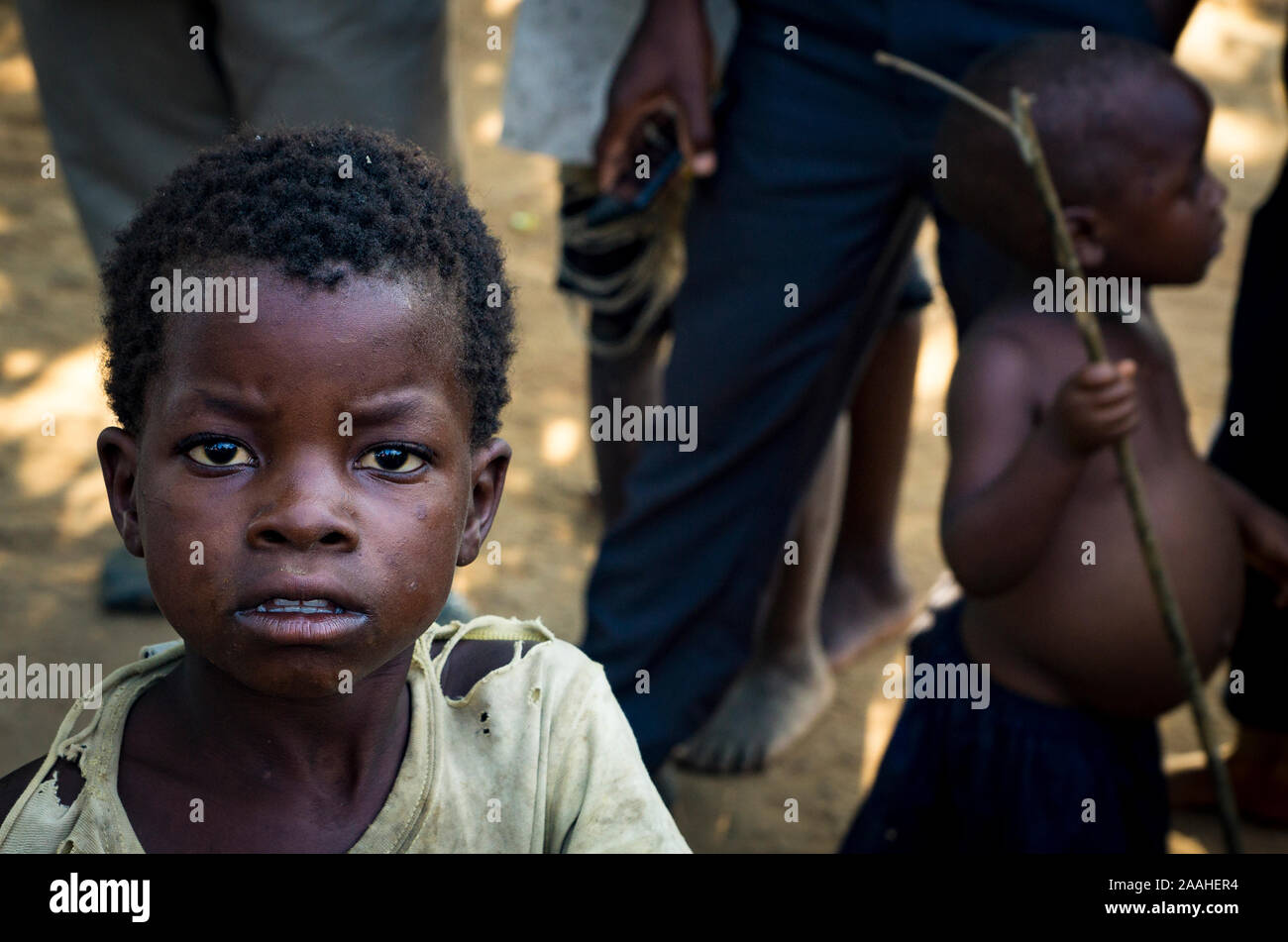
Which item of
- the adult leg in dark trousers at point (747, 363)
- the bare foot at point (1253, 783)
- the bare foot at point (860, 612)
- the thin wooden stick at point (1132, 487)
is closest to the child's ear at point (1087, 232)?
the thin wooden stick at point (1132, 487)

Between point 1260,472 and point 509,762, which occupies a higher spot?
point 1260,472

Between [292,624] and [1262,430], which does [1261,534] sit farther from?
[292,624]

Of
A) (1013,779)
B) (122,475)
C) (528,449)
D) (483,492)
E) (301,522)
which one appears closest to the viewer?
(301,522)

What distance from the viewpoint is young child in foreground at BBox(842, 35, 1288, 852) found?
214 centimetres

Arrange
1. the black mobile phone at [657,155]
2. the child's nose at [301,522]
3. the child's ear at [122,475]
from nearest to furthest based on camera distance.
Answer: the child's nose at [301,522]
the child's ear at [122,475]
the black mobile phone at [657,155]

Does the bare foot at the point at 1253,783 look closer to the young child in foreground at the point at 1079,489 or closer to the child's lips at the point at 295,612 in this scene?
the young child in foreground at the point at 1079,489

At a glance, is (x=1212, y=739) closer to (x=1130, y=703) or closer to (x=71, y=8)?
(x=1130, y=703)

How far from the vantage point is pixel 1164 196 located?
85.0 inches

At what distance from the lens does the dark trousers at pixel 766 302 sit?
2.52 m

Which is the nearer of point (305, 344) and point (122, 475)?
point (305, 344)

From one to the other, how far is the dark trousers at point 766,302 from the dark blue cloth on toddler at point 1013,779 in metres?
0.50

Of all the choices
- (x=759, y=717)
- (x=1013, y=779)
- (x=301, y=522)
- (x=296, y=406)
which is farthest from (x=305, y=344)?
(x=759, y=717)

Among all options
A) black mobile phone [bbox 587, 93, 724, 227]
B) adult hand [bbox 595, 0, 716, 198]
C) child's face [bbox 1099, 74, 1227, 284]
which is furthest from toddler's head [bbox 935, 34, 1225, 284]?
black mobile phone [bbox 587, 93, 724, 227]

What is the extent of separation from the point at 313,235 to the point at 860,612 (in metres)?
2.74
